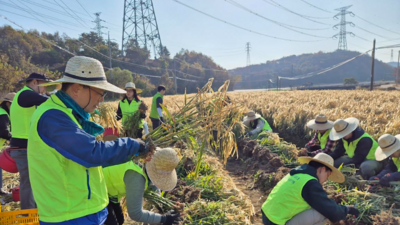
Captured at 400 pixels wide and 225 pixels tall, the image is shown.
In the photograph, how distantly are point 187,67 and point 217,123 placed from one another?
57.1 metres

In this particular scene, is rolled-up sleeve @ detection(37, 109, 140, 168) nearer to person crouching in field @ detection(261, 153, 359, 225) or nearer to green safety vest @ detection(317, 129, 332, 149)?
person crouching in field @ detection(261, 153, 359, 225)

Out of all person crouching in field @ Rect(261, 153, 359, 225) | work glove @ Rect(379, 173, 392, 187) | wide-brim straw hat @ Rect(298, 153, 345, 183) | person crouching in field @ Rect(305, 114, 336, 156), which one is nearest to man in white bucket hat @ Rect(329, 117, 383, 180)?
person crouching in field @ Rect(305, 114, 336, 156)

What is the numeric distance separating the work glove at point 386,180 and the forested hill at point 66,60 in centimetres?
1644

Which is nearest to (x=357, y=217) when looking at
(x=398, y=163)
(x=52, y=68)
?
(x=398, y=163)

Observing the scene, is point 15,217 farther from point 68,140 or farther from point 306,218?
point 306,218

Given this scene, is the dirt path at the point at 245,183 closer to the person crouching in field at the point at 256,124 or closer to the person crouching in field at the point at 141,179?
the person crouching in field at the point at 256,124

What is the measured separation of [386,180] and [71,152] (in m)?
4.16

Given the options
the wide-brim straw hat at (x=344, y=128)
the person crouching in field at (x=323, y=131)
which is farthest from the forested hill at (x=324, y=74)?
the wide-brim straw hat at (x=344, y=128)

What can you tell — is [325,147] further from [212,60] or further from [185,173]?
[212,60]

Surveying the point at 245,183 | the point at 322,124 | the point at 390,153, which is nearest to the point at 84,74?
the point at 390,153

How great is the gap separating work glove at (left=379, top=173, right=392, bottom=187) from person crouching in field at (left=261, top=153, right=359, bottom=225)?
1.40m

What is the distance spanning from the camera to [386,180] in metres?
3.67

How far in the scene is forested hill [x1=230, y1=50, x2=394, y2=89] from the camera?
89.4 m

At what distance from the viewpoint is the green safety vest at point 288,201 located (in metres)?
2.53
